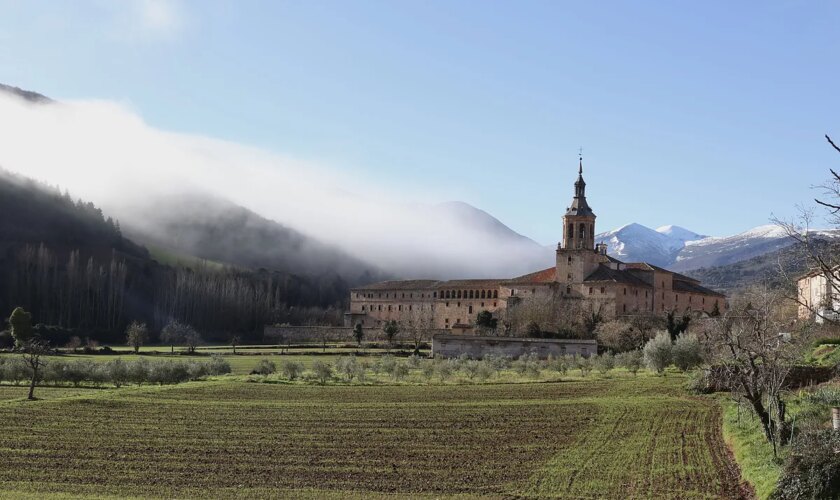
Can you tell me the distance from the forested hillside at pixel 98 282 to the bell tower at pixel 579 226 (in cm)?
4990

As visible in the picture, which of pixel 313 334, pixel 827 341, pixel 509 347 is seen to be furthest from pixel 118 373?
pixel 313 334

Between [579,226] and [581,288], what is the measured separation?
330 inches

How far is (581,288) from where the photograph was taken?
323 feet

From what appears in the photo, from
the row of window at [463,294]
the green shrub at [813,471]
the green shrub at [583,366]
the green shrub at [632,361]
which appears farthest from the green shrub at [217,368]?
the row of window at [463,294]

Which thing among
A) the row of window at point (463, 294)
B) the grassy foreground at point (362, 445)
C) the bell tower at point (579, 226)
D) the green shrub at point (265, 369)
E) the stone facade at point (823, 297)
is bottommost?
the grassy foreground at point (362, 445)

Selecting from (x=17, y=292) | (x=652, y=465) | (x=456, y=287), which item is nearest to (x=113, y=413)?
(x=652, y=465)

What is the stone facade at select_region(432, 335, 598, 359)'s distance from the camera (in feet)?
251

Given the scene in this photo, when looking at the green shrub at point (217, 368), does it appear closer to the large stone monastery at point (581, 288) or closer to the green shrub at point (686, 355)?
the green shrub at point (686, 355)

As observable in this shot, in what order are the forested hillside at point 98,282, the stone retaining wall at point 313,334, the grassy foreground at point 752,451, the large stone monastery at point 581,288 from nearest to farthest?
the grassy foreground at point 752,451, the large stone monastery at point 581,288, the stone retaining wall at point 313,334, the forested hillside at point 98,282

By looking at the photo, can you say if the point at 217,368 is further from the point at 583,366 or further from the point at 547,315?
the point at 547,315

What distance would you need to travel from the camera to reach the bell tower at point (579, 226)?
103 metres

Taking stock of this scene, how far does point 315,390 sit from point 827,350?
26220 mm

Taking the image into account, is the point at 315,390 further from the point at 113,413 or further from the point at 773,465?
the point at 773,465

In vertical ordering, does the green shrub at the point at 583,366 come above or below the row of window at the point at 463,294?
below
